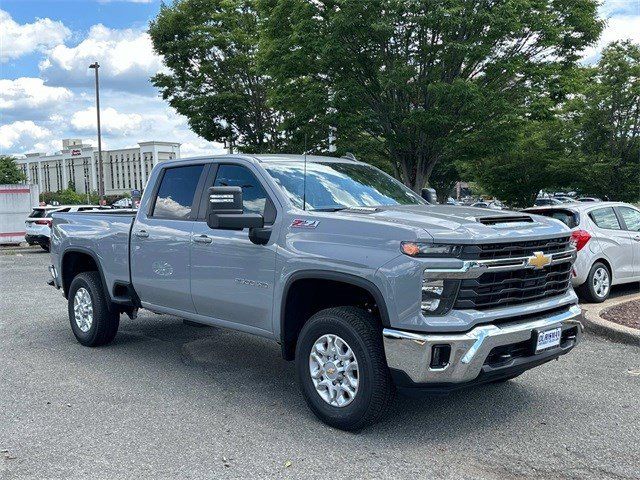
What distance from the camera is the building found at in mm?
140250

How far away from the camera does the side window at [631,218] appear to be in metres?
9.94

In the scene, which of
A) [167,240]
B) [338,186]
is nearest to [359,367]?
[338,186]

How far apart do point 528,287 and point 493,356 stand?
581 mm

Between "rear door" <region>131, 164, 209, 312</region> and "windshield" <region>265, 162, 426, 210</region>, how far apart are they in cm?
95

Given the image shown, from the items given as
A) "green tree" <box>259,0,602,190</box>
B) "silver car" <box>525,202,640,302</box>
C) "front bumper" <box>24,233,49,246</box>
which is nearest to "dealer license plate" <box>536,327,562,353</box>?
"silver car" <box>525,202,640,302</box>

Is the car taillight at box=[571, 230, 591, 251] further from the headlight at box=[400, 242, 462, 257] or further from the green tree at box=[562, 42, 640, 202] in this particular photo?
the green tree at box=[562, 42, 640, 202]

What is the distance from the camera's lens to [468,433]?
4.50 meters

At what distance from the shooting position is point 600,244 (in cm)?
934

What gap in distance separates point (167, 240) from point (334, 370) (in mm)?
2257

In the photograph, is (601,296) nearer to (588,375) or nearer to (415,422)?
(588,375)

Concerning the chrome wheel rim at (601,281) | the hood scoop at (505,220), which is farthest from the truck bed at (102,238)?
the chrome wheel rim at (601,281)

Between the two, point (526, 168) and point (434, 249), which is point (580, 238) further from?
point (526, 168)

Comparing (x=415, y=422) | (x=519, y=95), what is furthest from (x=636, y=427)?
(x=519, y=95)

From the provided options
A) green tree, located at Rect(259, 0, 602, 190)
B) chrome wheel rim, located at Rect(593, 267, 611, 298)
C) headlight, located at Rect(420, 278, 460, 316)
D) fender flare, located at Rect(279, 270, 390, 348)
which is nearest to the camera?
headlight, located at Rect(420, 278, 460, 316)
